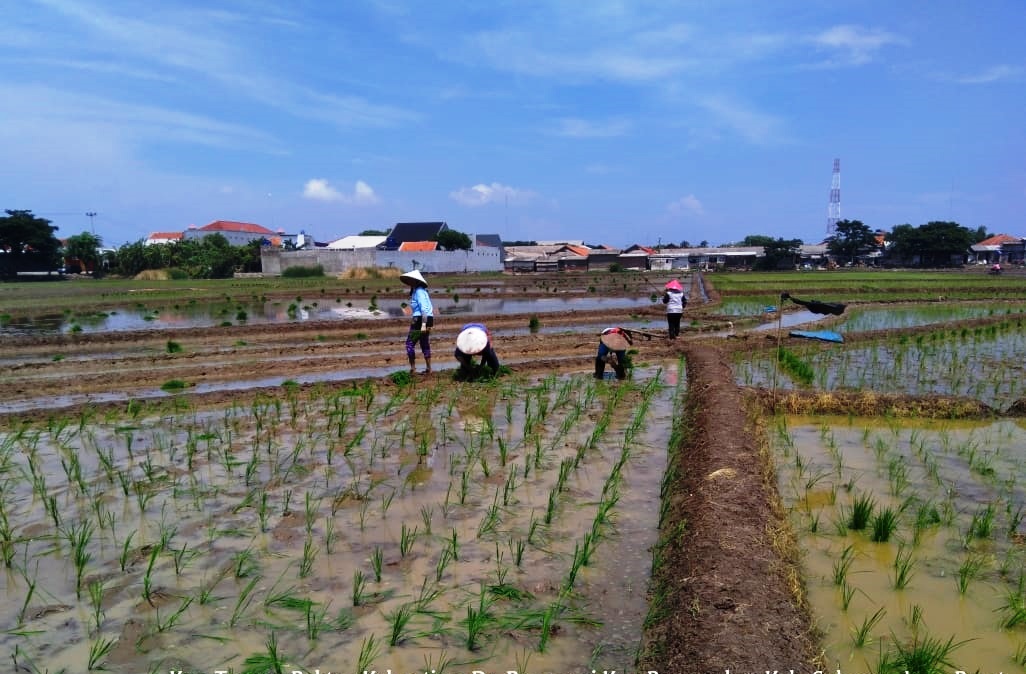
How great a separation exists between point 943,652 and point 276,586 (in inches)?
114

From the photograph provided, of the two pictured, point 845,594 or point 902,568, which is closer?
point 845,594

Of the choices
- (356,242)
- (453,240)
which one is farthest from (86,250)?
(453,240)

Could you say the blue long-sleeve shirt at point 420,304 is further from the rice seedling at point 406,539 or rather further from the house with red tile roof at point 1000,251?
the house with red tile roof at point 1000,251

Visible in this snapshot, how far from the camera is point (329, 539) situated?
357cm

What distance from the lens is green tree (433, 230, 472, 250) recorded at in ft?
179

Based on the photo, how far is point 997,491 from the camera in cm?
432

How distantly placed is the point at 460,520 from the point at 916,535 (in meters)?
2.69

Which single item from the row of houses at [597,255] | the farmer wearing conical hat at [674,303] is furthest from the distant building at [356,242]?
the farmer wearing conical hat at [674,303]

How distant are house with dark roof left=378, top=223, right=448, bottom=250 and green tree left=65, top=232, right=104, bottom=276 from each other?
22.9 m

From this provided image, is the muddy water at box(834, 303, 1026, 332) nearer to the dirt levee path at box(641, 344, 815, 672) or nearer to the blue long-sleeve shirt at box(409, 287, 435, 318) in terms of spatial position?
the blue long-sleeve shirt at box(409, 287, 435, 318)

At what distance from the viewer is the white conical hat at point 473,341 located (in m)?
7.70

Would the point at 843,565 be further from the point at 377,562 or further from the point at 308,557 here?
the point at 308,557

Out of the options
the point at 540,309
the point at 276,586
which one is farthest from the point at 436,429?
the point at 540,309

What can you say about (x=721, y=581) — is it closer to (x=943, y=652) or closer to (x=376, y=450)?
(x=943, y=652)
